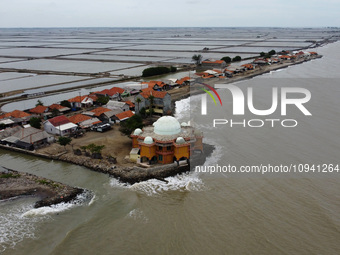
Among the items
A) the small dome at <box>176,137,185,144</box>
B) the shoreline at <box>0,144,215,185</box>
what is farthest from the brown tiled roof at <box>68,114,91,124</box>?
the small dome at <box>176,137,185,144</box>

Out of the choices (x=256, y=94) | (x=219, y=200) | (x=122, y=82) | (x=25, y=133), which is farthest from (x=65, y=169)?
(x=122, y=82)

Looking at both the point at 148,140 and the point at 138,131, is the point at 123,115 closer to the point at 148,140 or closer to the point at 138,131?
the point at 138,131

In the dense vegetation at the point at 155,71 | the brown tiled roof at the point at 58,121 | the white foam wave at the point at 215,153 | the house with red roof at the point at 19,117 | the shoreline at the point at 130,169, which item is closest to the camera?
the shoreline at the point at 130,169

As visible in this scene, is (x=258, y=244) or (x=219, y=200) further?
(x=219, y=200)

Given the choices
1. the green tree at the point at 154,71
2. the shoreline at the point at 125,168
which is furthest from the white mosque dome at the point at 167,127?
the green tree at the point at 154,71

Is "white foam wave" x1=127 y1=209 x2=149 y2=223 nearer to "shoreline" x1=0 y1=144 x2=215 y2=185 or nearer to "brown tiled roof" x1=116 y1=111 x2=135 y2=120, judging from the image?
"shoreline" x1=0 y1=144 x2=215 y2=185

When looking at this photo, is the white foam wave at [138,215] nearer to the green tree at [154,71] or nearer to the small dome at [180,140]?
the small dome at [180,140]

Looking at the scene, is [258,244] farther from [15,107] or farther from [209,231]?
[15,107]
